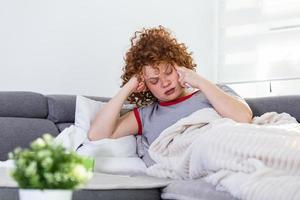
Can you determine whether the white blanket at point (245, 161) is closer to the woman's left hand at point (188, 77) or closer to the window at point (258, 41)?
the woman's left hand at point (188, 77)

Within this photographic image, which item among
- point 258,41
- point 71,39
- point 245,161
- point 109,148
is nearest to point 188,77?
point 109,148

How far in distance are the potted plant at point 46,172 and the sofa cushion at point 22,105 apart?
150 centimetres

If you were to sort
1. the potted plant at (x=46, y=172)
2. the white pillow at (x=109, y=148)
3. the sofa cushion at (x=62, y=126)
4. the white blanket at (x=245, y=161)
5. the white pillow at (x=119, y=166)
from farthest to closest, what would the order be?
the sofa cushion at (x=62, y=126) → the white pillow at (x=109, y=148) → the white pillow at (x=119, y=166) → the white blanket at (x=245, y=161) → the potted plant at (x=46, y=172)

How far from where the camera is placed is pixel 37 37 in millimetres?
2852

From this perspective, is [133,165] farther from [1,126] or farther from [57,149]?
[57,149]

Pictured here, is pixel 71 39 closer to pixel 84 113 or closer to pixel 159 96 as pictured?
pixel 84 113

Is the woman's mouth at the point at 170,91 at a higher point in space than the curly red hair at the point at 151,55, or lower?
lower

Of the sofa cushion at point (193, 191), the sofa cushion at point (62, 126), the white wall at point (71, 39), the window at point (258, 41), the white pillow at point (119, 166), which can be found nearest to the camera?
the sofa cushion at point (193, 191)

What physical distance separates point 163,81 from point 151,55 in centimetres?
13

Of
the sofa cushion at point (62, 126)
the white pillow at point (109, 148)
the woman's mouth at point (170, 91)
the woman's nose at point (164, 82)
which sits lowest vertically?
the white pillow at point (109, 148)

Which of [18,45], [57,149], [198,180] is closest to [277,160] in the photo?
[198,180]

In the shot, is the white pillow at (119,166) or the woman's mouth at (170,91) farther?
the woman's mouth at (170,91)

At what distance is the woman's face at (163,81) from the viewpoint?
219cm

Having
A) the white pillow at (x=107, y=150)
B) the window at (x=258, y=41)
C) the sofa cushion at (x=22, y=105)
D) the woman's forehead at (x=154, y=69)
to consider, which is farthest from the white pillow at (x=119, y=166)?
the window at (x=258, y=41)
